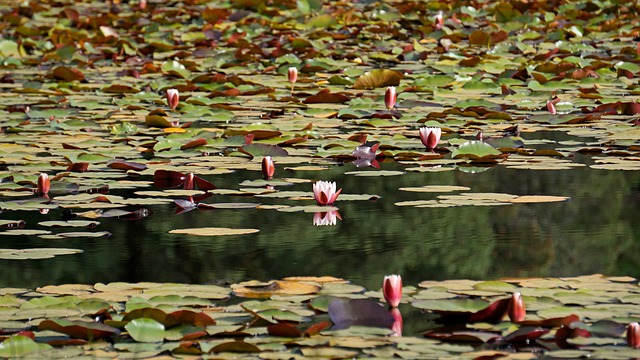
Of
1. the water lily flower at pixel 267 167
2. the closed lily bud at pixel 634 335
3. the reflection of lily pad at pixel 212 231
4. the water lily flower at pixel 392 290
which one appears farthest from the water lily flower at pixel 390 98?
the closed lily bud at pixel 634 335

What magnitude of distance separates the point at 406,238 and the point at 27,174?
173 cm

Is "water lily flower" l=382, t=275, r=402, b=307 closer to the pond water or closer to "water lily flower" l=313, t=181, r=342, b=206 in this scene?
the pond water

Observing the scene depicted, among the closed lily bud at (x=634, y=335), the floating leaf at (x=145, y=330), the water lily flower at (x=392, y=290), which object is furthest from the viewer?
the water lily flower at (x=392, y=290)

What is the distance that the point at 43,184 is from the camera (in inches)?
155

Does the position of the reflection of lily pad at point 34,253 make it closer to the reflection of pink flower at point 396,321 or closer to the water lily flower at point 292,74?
the reflection of pink flower at point 396,321

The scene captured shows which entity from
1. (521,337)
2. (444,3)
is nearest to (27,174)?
(521,337)

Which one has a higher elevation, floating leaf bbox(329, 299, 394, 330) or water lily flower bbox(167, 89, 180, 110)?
water lily flower bbox(167, 89, 180, 110)

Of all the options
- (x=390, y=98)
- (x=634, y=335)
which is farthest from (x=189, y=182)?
(x=634, y=335)

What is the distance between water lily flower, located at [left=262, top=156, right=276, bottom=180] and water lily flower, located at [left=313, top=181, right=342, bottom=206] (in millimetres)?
475

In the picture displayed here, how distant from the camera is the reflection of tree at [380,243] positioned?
2.96m

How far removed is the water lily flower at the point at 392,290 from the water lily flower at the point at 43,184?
174 cm

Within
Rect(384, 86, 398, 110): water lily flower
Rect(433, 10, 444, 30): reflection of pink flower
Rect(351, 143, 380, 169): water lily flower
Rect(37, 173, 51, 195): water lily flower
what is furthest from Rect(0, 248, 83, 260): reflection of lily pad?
Rect(433, 10, 444, 30): reflection of pink flower

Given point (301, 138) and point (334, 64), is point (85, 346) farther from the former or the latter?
point (334, 64)

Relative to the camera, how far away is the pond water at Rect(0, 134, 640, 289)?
2955 mm
